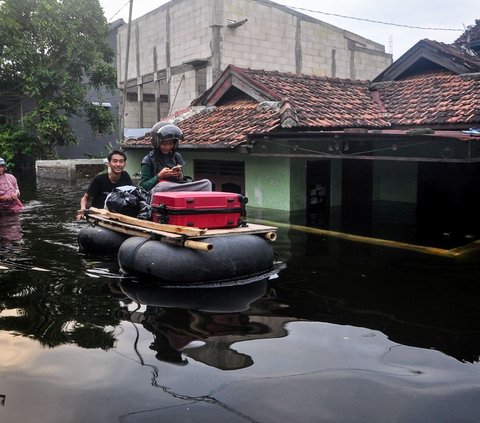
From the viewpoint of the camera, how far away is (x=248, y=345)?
481 centimetres

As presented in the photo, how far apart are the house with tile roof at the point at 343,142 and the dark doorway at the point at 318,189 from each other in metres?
0.03

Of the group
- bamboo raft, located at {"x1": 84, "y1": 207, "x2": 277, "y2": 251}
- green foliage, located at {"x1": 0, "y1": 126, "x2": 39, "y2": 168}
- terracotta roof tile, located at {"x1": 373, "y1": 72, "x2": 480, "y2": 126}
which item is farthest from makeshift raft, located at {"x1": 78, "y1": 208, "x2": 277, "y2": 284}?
green foliage, located at {"x1": 0, "y1": 126, "x2": 39, "y2": 168}

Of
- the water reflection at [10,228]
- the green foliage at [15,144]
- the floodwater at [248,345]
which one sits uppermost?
the green foliage at [15,144]

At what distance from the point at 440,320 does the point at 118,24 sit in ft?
108

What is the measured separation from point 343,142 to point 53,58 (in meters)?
21.2

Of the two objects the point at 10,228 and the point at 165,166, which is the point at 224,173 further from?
the point at 165,166

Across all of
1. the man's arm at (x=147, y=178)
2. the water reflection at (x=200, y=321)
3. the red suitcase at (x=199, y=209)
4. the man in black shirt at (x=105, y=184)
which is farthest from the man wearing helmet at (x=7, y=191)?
the water reflection at (x=200, y=321)

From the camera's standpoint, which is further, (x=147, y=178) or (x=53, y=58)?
(x=53, y=58)

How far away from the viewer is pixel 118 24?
33.9 meters

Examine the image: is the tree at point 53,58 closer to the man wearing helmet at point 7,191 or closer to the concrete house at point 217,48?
the concrete house at point 217,48

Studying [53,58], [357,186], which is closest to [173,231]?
[357,186]

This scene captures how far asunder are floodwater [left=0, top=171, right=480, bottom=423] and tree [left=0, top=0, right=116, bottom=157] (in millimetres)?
20674

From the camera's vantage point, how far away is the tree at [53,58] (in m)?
25.4

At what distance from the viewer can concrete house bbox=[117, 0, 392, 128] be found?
21641 millimetres
